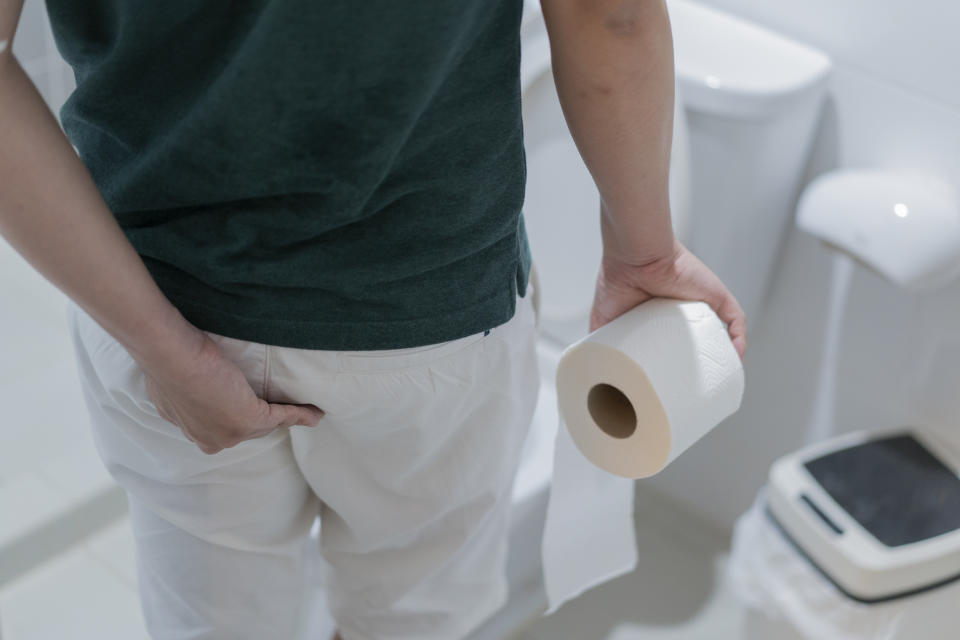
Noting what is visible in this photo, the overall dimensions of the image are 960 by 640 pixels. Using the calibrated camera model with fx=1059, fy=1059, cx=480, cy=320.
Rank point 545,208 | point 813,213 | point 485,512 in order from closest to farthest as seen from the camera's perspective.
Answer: point 485,512 → point 813,213 → point 545,208

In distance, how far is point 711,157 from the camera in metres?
1.01

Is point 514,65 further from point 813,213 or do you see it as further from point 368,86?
point 813,213

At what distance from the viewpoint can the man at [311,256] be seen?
1.64 feet

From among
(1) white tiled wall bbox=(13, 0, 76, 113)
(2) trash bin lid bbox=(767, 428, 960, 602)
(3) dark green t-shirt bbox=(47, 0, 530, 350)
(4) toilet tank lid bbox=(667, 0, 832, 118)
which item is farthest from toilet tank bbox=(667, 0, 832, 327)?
(1) white tiled wall bbox=(13, 0, 76, 113)

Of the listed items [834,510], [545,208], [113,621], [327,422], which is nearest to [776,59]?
[545,208]

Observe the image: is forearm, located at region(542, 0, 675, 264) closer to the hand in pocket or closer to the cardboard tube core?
→ the cardboard tube core

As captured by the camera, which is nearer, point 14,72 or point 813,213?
point 14,72

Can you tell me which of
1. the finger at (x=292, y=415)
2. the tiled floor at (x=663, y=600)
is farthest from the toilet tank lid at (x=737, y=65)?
the tiled floor at (x=663, y=600)

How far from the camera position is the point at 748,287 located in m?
1.09

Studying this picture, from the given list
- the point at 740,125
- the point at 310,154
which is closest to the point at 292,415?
the point at 310,154

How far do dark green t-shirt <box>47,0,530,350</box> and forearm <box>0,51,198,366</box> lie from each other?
38 mm

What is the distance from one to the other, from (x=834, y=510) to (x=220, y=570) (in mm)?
608

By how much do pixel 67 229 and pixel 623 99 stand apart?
318 millimetres

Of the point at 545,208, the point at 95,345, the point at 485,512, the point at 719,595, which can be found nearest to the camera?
the point at 95,345
